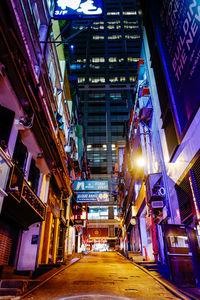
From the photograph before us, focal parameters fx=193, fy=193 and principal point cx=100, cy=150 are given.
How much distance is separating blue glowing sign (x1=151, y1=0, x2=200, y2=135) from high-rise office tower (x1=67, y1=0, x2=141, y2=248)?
2174 inches

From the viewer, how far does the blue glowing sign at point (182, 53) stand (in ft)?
25.4

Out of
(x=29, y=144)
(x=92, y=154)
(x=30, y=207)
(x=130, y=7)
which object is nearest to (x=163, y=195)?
(x=30, y=207)

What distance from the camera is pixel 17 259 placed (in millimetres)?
10844

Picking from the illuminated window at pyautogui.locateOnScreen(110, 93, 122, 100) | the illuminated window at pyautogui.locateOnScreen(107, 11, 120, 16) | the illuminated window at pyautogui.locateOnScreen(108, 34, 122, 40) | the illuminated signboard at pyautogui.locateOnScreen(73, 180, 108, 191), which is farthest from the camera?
the illuminated window at pyautogui.locateOnScreen(107, 11, 120, 16)

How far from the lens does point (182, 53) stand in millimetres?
9055

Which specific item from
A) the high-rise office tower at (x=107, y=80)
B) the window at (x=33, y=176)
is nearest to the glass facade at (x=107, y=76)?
the high-rise office tower at (x=107, y=80)

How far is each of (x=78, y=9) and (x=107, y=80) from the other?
74.3m

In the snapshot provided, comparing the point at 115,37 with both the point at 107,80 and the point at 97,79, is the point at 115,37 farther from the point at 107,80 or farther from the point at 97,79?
the point at 107,80

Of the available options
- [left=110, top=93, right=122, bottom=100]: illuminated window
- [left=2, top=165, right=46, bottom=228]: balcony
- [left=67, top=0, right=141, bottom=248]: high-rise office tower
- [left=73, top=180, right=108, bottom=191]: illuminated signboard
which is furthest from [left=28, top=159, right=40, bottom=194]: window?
[left=110, top=93, right=122, bottom=100]: illuminated window

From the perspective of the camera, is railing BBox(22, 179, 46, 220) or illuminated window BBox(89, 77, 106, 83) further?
illuminated window BBox(89, 77, 106, 83)

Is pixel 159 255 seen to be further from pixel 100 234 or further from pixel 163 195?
pixel 100 234

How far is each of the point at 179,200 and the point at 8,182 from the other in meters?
8.14

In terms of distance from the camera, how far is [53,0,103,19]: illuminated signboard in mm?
10984

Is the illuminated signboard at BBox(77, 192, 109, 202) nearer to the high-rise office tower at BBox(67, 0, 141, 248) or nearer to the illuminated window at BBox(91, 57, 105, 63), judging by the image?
the high-rise office tower at BBox(67, 0, 141, 248)
